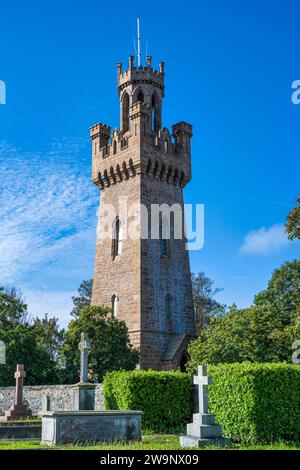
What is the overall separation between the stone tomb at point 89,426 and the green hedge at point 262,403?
3.31 meters

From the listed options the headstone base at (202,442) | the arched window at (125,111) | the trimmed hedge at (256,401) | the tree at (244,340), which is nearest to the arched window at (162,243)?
the tree at (244,340)

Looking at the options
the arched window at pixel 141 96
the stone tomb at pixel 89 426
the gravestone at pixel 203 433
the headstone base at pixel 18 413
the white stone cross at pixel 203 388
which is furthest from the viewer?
the arched window at pixel 141 96

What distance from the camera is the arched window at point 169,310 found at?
38156 mm

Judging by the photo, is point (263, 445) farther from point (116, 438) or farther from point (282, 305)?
point (282, 305)

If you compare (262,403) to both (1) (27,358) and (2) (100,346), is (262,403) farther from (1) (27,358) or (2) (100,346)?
(1) (27,358)

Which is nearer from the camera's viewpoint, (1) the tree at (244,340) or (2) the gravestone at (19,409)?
(2) the gravestone at (19,409)

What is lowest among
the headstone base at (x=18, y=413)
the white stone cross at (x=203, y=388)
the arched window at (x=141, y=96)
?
the headstone base at (x=18, y=413)

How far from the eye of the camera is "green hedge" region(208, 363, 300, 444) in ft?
60.3

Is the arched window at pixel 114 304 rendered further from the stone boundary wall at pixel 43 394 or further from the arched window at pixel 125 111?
the arched window at pixel 125 111

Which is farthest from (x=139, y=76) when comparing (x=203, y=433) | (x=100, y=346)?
(x=203, y=433)

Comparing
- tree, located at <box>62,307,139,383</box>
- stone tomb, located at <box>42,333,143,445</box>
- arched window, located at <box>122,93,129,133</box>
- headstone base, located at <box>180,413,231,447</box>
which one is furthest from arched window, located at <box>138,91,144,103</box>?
headstone base, located at <box>180,413,231,447</box>

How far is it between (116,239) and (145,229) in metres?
2.74

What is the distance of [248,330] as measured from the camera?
32.9m
